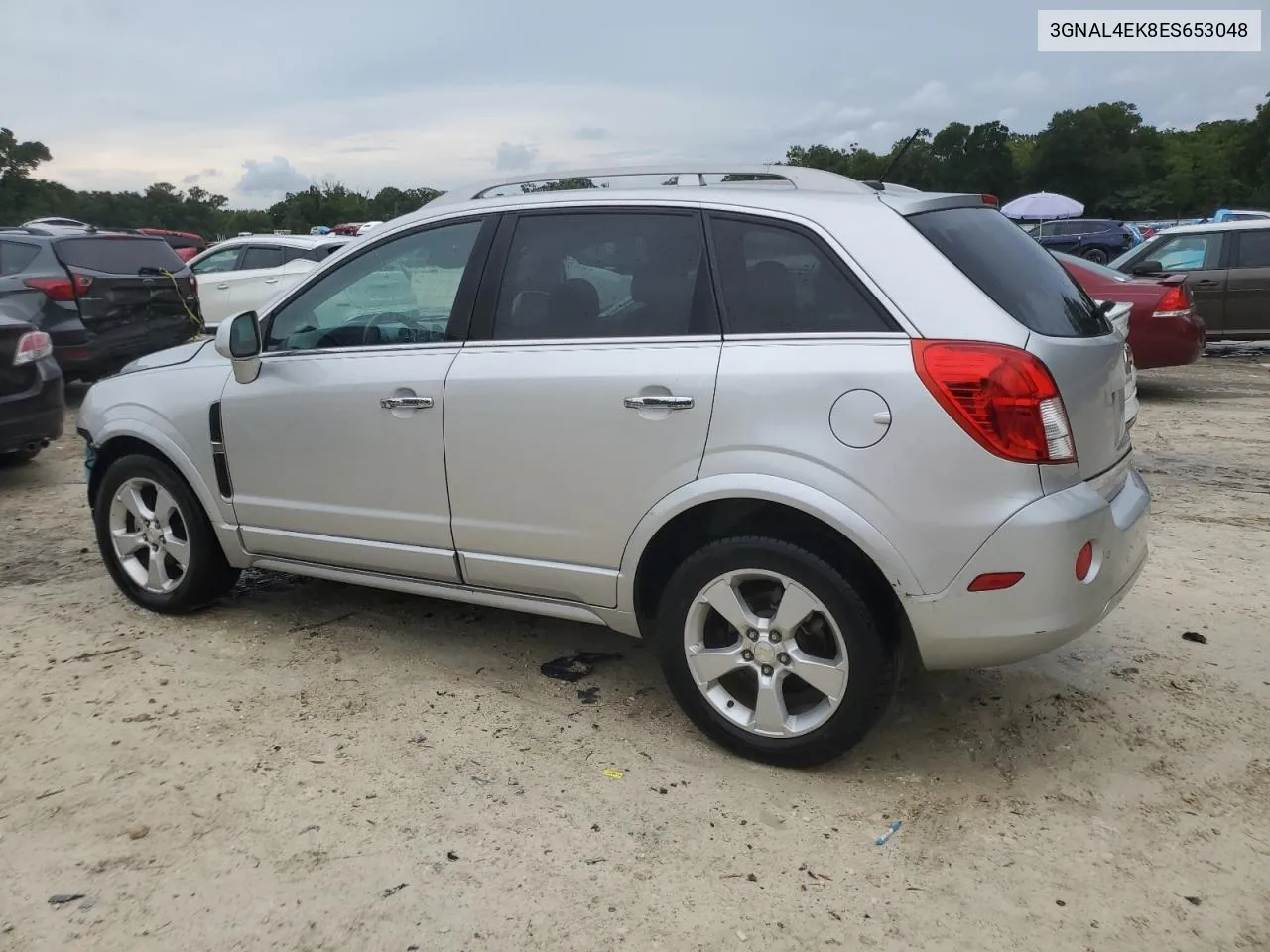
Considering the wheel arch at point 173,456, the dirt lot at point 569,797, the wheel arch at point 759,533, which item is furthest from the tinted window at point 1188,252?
the wheel arch at point 173,456

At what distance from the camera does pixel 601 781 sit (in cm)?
324

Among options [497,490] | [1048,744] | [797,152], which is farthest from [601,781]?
[797,152]

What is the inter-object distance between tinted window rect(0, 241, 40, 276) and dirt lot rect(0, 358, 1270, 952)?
646 cm

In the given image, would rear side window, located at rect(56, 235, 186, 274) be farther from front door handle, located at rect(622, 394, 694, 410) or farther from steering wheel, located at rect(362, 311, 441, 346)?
front door handle, located at rect(622, 394, 694, 410)

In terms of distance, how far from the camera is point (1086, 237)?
1141 inches

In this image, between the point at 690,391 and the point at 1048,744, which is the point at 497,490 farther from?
the point at 1048,744

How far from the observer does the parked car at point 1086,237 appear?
2853 centimetres

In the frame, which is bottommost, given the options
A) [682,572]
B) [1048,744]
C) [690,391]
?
[1048,744]

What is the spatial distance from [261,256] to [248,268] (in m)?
0.23

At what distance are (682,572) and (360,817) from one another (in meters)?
1.19

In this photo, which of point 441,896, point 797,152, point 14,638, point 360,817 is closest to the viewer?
point 441,896

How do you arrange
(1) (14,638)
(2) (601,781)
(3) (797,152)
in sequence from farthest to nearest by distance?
(3) (797,152) < (1) (14,638) < (2) (601,781)

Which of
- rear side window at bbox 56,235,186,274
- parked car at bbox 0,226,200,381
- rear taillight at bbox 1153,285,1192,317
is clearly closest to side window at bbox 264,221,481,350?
parked car at bbox 0,226,200,381

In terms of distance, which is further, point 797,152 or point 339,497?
point 797,152
